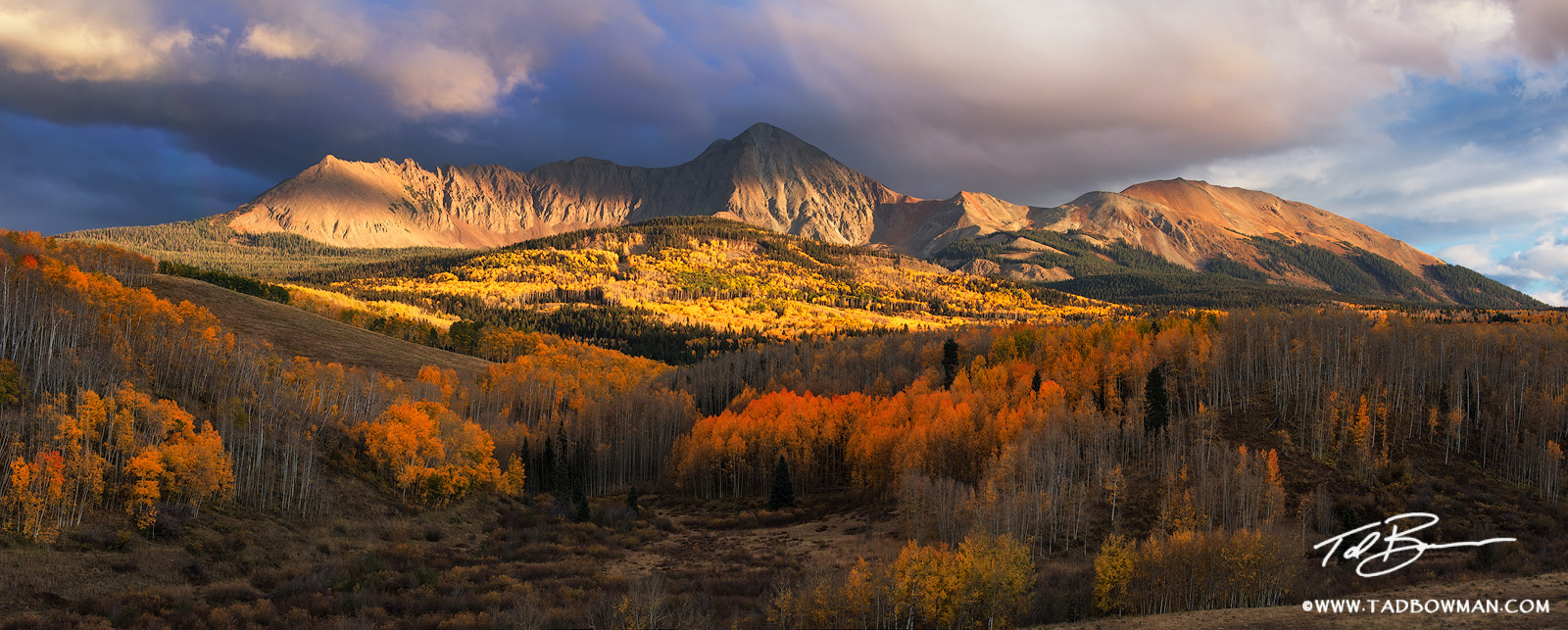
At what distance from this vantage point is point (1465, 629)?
1393 inches

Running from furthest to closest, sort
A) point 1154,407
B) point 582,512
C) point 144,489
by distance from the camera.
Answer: point 1154,407 → point 582,512 → point 144,489

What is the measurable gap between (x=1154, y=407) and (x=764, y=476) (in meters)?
53.1

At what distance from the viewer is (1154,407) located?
3656 inches

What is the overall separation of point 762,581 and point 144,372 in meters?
67.0

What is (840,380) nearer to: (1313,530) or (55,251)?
(1313,530)

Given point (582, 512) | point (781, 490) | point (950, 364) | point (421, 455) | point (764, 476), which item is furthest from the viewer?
point (950, 364)

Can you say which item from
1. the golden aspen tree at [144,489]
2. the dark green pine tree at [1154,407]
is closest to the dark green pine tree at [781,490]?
the dark green pine tree at [1154,407]

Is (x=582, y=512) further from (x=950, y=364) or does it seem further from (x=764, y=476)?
(x=950, y=364)

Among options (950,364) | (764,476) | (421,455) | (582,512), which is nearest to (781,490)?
(764,476)

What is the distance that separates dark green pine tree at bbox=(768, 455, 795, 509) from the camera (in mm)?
98625

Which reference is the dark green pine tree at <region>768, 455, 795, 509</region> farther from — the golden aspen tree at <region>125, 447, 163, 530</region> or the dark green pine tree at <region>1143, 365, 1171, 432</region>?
the golden aspen tree at <region>125, 447, 163, 530</region>

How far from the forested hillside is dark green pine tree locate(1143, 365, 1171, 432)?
0.46m

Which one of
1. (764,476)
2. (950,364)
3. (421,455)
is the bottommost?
(764,476)

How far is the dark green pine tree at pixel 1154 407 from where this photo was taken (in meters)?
92.1
